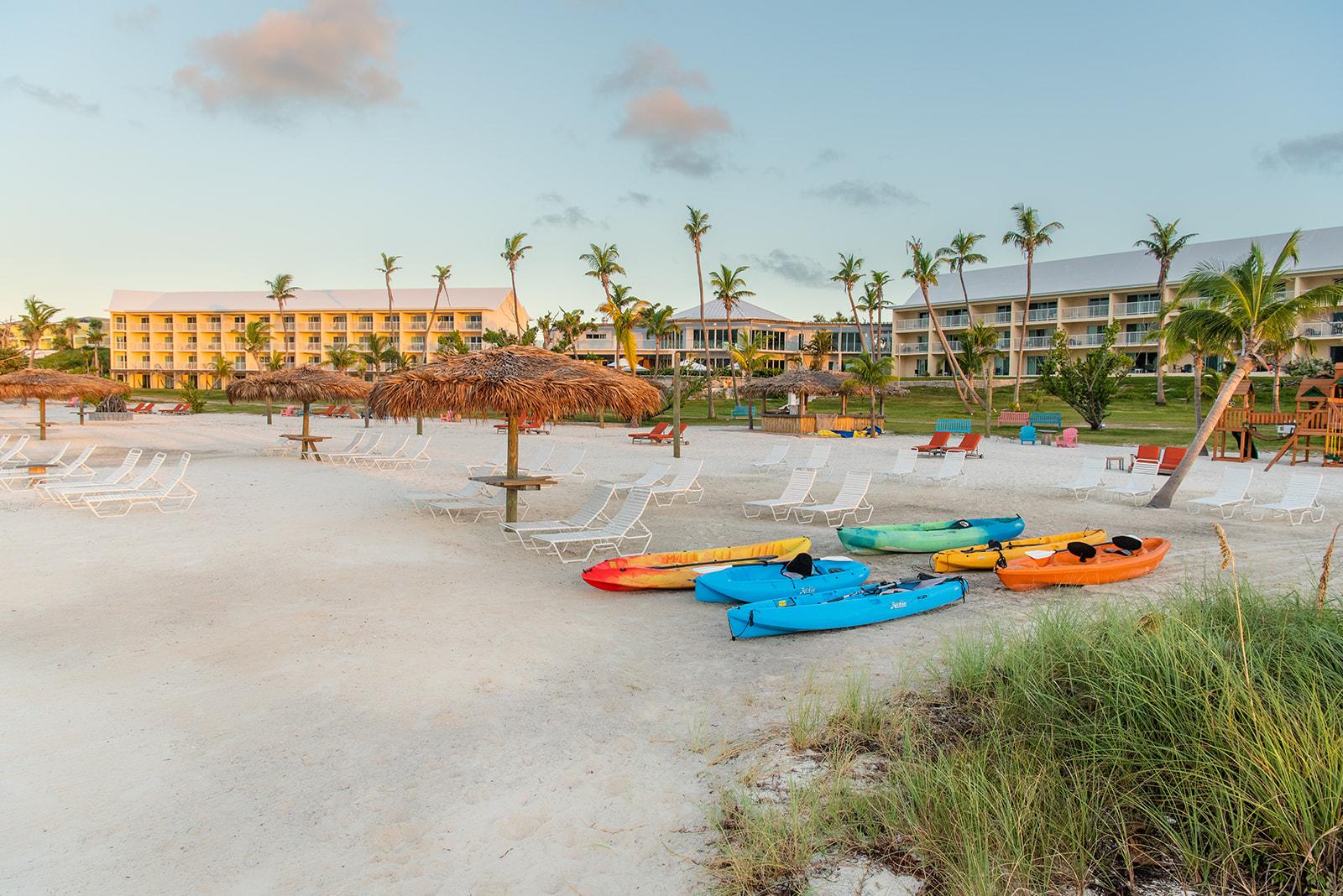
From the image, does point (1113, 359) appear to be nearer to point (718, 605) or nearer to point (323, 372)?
point (323, 372)

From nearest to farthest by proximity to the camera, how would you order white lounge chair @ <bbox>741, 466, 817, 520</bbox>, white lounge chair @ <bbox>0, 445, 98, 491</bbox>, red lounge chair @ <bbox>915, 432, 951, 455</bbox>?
1. white lounge chair @ <bbox>741, 466, 817, 520</bbox>
2. white lounge chair @ <bbox>0, 445, 98, 491</bbox>
3. red lounge chair @ <bbox>915, 432, 951, 455</bbox>

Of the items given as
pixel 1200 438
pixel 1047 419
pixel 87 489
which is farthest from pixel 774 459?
pixel 1047 419

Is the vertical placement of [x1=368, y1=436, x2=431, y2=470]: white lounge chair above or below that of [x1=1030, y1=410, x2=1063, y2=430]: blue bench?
below

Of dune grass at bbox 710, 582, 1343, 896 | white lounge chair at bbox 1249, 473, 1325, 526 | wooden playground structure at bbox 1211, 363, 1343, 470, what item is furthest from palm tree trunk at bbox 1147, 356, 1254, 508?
dune grass at bbox 710, 582, 1343, 896

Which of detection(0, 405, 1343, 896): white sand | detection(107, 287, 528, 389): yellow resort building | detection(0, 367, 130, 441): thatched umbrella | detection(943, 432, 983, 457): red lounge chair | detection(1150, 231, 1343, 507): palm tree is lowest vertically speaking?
detection(0, 405, 1343, 896): white sand

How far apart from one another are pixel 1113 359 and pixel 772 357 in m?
38.7

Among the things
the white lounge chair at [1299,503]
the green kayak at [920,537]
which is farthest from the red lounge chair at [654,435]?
the green kayak at [920,537]

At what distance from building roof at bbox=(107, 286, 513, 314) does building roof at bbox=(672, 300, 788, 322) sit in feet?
53.5

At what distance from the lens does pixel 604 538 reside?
10.1 metres

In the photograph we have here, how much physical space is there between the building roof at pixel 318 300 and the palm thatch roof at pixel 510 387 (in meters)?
66.0

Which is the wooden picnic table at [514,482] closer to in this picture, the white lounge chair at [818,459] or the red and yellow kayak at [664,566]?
the red and yellow kayak at [664,566]

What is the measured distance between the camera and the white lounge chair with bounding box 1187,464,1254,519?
43.3 ft

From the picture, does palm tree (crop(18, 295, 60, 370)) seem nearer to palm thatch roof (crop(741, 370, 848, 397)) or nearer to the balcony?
palm thatch roof (crop(741, 370, 848, 397))

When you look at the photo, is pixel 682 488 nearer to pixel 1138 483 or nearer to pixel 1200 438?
pixel 1138 483
